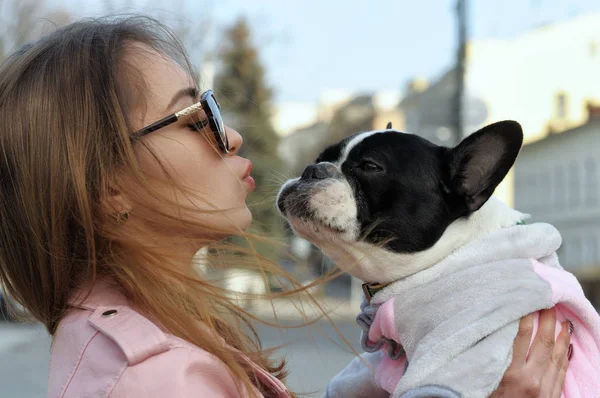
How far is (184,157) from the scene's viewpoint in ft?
6.28

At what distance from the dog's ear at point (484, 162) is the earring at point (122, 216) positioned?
1112 mm

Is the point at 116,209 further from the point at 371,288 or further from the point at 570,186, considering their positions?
the point at 570,186

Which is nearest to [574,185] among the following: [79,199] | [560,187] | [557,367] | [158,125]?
[560,187]

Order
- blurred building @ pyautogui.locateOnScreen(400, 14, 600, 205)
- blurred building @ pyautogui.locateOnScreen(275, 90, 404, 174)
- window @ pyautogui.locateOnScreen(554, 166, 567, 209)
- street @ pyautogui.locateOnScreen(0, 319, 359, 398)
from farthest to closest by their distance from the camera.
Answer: blurred building @ pyautogui.locateOnScreen(275, 90, 404, 174)
blurred building @ pyautogui.locateOnScreen(400, 14, 600, 205)
window @ pyautogui.locateOnScreen(554, 166, 567, 209)
street @ pyautogui.locateOnScreen(0, 319, 359, 398)

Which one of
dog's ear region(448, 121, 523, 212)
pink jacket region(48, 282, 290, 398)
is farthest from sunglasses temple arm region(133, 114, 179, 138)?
dog's ear region(448, 121, 523, 212)

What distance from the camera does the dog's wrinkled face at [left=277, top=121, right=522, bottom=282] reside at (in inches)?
94.6

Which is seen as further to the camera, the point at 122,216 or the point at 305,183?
the point at 305,183

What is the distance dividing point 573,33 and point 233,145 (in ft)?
121

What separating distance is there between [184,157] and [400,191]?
0.84m

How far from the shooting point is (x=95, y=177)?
70.3 inches

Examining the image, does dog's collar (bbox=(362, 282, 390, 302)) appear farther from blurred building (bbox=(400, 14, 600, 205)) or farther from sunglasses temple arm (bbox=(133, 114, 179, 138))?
blurred building (bbox=(400, 14, 600, 205))

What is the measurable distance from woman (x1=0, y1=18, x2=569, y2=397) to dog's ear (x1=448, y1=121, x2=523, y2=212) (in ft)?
1.83

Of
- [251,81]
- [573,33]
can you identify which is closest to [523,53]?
[573,33]

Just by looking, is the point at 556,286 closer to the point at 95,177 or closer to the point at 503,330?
the point at 503,330
